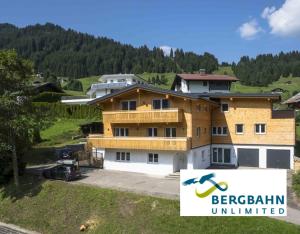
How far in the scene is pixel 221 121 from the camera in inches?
1695

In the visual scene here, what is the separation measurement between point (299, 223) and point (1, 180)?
90.4 feet

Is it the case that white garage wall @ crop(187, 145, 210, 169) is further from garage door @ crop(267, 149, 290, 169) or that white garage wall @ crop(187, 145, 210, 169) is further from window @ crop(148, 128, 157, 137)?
garage door @ crop(267, 149, 290, 169)

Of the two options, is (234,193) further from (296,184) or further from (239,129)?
(239,129)

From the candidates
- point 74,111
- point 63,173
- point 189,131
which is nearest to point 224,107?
point 189,131

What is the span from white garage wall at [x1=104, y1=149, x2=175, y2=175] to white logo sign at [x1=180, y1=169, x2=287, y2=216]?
13608 mm

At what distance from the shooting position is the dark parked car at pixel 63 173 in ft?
116

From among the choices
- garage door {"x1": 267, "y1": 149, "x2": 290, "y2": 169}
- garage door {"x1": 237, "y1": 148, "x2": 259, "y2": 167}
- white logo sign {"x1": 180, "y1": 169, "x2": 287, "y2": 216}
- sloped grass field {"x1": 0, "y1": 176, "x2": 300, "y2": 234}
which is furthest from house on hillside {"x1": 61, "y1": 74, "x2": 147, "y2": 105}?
white logo sign {"x1": 180, "y1": 169, "x2": 287, "y2": 216}

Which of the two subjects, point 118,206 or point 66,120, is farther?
point 66,120

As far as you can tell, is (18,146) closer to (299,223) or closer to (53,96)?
(299,223)

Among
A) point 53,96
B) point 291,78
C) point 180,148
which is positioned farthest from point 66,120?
point 291,78

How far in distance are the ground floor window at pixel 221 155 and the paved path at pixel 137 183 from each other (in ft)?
28.1

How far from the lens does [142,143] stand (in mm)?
38719

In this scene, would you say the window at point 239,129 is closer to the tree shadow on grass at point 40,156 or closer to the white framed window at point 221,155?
the white framed window at point 221,155

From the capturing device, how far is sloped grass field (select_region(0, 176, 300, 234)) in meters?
23.5
